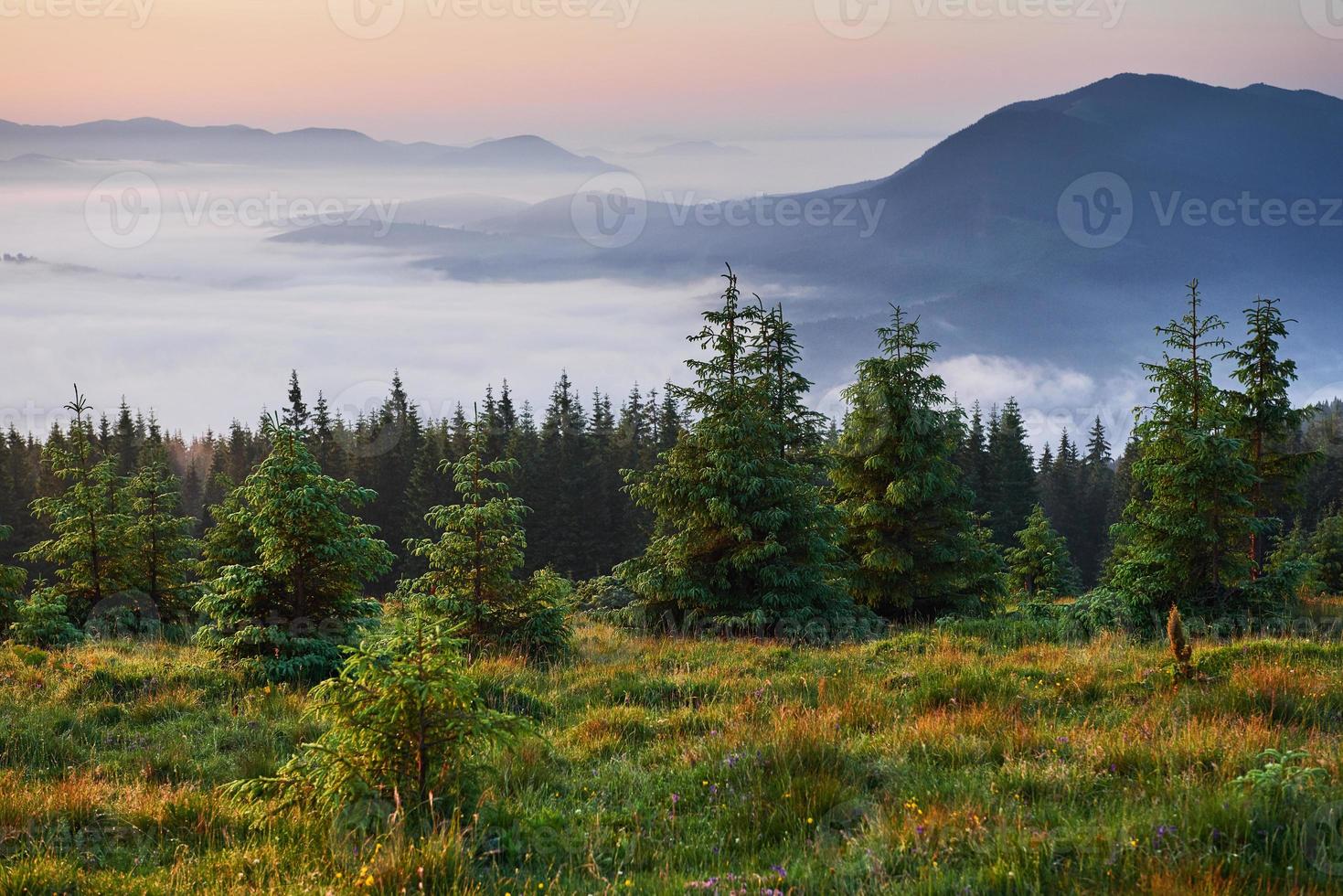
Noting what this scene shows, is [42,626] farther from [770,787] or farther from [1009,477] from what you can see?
[1009,477]

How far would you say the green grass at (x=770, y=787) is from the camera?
458cm

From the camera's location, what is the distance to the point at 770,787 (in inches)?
234

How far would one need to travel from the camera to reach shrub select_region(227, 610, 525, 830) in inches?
207

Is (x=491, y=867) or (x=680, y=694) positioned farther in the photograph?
(x=680, y=694)

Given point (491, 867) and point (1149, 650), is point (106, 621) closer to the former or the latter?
point (491, 867)

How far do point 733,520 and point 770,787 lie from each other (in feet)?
34.9

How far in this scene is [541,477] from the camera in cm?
5950

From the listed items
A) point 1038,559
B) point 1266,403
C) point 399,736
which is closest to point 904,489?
point 1266,403

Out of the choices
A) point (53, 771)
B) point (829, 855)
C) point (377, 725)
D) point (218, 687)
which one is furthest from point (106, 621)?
point (829, 855)

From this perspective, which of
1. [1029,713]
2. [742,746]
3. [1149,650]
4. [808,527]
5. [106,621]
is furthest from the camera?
[106,621]

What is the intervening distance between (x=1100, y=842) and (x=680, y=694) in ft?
18.6

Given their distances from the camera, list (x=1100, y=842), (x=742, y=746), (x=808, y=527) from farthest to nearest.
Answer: (x=808, y=527) → (x=742, y=746) → (x=1100, y=842)

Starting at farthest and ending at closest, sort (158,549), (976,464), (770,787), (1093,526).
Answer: (1093,526) < (976,464) < (158,549) < (770,787)

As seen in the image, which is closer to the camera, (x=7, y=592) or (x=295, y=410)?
(x=7, y=592)
